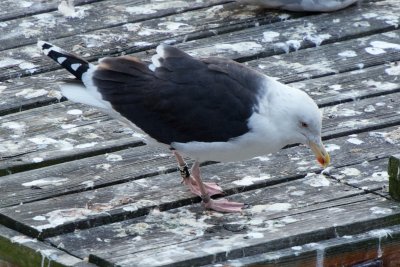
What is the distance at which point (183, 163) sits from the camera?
14.7ft

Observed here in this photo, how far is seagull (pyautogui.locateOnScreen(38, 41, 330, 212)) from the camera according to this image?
4.21 meters

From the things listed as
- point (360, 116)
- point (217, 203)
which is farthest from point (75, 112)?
point (360, 116)

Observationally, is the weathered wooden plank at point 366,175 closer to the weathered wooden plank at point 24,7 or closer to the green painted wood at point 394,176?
the green painted wood at point 394,176

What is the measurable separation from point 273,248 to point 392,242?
438 mm

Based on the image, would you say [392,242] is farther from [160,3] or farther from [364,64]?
[160,3]

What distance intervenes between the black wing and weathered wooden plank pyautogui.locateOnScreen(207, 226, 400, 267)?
506 millimetres

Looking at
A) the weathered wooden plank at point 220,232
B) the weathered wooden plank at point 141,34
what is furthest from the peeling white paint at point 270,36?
the weathered wooden plank at point 220,232

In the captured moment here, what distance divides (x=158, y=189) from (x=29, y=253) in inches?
25.2

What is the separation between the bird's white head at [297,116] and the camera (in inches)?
167

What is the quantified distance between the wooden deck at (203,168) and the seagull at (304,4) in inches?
1.8

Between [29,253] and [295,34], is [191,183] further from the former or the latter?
[295,34]

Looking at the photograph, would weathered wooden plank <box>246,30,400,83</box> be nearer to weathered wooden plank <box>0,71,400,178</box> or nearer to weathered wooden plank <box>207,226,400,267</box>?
weathered wooden plank <box>0,71,400,178</box>

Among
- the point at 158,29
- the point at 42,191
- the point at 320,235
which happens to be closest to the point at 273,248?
the point at 320,235

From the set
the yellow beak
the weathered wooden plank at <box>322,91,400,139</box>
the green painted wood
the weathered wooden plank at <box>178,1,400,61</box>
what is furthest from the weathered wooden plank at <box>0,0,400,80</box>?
the green painted wood
